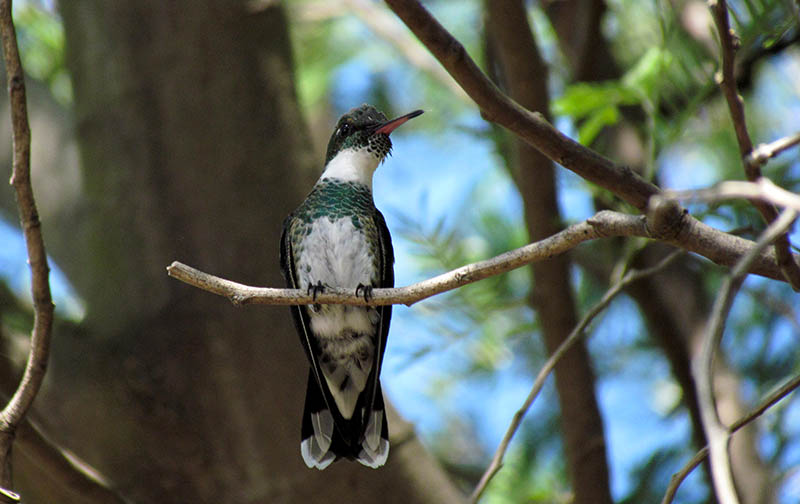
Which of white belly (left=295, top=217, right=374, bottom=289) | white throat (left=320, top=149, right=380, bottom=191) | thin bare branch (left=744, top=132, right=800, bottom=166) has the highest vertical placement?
white throat (left=320, top=149, right=380, bottom=191)

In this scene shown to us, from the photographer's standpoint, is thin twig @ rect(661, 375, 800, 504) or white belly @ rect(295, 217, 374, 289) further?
white belly @ rect(295, 217, 374, 289)

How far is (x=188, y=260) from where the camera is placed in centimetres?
322

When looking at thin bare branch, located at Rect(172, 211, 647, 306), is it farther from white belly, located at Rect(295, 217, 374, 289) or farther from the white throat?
the white throat

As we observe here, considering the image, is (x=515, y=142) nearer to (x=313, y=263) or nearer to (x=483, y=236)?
(x=313, y=263)

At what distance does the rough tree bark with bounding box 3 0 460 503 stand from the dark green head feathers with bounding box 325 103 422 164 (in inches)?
8.6

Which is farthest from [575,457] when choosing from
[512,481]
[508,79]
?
[508,79]

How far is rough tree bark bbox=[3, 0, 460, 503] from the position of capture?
2898 millimetres

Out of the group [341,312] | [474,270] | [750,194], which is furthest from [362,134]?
[750,194]

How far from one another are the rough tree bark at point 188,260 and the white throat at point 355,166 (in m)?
0.15

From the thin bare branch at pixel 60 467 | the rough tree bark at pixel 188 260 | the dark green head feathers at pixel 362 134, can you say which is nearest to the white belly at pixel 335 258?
the rough tree bark at pixel 188 260

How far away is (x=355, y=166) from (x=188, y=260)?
2.67ft

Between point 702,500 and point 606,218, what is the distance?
2617 millimetres

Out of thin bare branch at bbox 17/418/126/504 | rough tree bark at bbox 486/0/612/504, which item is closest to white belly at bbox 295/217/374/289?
rough tree bark at bbox 486/0/612/504

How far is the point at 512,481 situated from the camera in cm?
416
